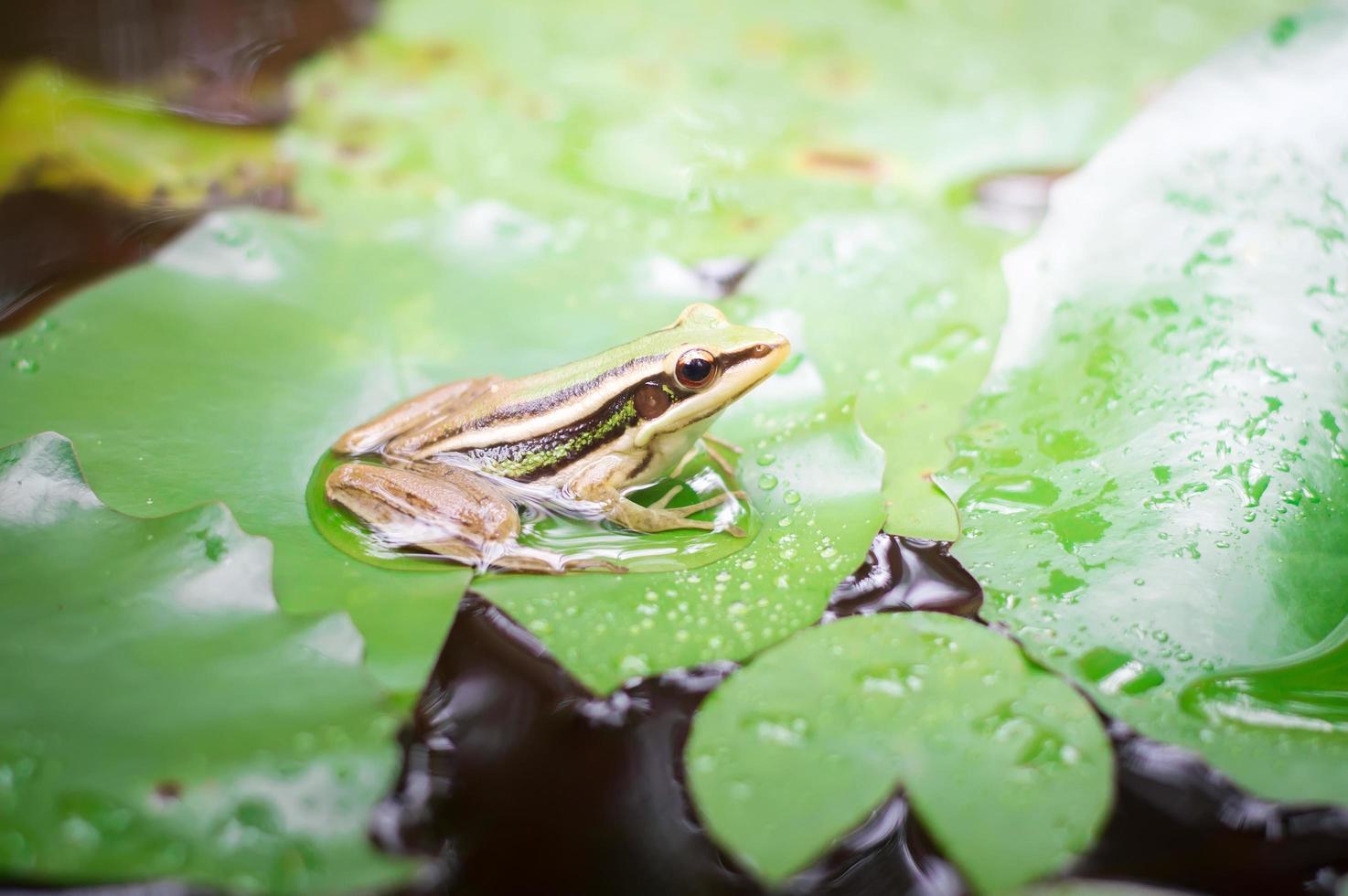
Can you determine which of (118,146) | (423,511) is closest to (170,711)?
(423,511)

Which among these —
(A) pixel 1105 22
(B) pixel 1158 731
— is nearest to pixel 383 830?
(B) pixel 1158 731

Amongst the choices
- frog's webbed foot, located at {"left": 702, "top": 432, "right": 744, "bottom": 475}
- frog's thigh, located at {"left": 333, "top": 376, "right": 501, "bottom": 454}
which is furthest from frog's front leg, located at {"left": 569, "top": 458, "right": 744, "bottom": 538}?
frog's thigh, located at {"left": 333, "top": 376, "right": 501, "bottom": 454}

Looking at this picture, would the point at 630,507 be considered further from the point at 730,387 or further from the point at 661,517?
the point at 730,387

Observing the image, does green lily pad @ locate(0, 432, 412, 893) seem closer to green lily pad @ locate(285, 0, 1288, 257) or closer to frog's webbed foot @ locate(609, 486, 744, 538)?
frog's webbed foot @ locate(609, 486, 744, 538)

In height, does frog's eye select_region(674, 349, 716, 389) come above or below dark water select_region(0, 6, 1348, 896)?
above

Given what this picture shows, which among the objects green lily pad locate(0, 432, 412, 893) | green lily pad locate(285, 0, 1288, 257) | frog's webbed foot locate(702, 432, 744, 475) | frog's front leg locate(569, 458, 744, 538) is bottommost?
green lily pad locate(0, 432, 412, 893)

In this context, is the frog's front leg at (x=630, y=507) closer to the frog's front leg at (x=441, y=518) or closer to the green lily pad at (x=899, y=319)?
the frog's front leg at (x=441, y=518)
